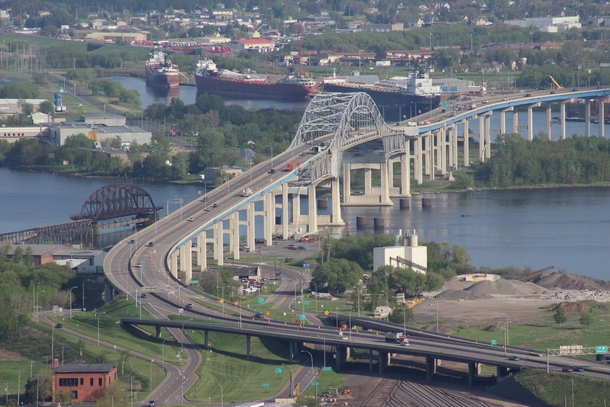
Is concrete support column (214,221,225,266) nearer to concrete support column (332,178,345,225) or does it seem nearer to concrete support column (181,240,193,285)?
concrete support column (181,240,193,285)

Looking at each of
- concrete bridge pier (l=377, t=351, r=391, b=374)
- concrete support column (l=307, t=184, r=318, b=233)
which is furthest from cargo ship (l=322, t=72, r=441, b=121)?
concrete bridge pier (l=377, t=351, r=391, b=374)

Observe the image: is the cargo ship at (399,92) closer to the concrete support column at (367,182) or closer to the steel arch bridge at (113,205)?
the concrete support column at (367,182)

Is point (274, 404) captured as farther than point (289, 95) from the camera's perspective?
No

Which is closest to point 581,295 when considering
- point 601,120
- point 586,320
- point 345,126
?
point 586,320

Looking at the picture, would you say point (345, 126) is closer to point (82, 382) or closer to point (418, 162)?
point (418, 162)

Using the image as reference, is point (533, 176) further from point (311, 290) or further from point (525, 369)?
point (525, 369)

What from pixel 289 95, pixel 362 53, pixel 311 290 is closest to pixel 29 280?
pixel 311 290

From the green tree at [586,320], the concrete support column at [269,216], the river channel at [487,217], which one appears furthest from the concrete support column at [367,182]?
the green tree at [586,320]
